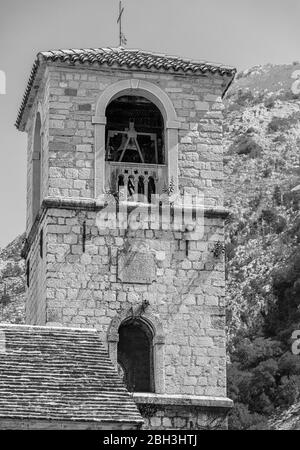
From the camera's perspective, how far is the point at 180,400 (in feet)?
79.9

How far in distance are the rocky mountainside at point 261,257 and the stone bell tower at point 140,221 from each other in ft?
107

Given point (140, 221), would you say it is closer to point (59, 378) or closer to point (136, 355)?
point (136, 355)

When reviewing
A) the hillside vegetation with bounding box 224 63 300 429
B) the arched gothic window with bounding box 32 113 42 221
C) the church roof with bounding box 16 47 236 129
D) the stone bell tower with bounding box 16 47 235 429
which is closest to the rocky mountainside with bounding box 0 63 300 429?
the hillside vegetation with bounding box 224 63 300 429

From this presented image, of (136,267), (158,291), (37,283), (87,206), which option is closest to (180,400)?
(158,291)

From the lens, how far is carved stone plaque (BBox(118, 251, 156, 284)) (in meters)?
25.2

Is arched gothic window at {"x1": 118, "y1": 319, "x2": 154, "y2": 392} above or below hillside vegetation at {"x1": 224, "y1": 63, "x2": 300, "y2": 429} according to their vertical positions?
below

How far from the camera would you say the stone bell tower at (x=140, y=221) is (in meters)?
24.8

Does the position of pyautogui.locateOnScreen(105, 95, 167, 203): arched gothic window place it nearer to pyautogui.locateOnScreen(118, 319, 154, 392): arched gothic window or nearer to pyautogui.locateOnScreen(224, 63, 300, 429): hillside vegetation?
pyautogui.locateOnScreen(118, 319, 154, 392): arched gothic window

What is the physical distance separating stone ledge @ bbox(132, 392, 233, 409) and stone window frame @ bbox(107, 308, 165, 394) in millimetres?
231

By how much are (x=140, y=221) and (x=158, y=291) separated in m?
1.30

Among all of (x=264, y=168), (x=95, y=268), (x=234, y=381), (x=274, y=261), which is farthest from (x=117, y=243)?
(x=264, y=168)

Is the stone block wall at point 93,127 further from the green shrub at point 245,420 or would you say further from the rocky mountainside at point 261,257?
the green shrub at point 245,420

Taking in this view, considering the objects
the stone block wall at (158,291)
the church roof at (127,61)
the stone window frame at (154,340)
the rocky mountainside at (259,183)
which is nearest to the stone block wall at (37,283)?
the stone block wall at (158,291)

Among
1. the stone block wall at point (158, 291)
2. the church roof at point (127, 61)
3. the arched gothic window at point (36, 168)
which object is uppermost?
the church roof at point (127, 61)
